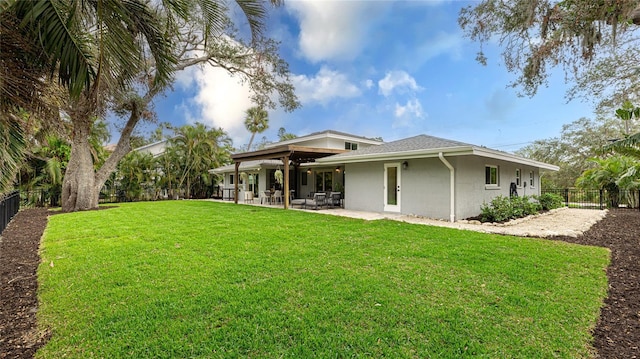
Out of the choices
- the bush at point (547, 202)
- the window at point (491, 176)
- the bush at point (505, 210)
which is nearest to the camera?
the bush at point (505, 210)

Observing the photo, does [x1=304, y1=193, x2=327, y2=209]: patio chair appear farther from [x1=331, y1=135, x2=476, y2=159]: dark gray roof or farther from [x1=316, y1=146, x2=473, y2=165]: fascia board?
[x1=331, y1=135, x2=476, y2=159]: dark gray roof

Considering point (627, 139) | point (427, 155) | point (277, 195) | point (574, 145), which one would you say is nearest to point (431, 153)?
point (427, 155)

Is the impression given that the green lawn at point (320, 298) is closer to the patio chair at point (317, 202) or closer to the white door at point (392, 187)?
the white door at point (392, 187)

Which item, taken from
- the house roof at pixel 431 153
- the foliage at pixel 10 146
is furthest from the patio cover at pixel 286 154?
the foliage at pixel 10 146

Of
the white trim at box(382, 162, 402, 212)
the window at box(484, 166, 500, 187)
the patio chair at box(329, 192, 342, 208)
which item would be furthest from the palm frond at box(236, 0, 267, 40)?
the window at box(484, 166, 500, 187)

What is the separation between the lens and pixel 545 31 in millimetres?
7598

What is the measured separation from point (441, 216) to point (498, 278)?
671 cm

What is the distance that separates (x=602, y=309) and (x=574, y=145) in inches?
1245

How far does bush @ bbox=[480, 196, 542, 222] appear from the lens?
1064 centimetres

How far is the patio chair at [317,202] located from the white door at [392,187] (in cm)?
332

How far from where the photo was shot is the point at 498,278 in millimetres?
4727

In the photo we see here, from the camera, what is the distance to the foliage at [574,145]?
25.4 m

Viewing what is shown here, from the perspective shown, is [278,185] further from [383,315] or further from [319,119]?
[383,315]

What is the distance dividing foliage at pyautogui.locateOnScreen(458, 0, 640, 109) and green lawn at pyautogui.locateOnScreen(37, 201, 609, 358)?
4.86 meters
